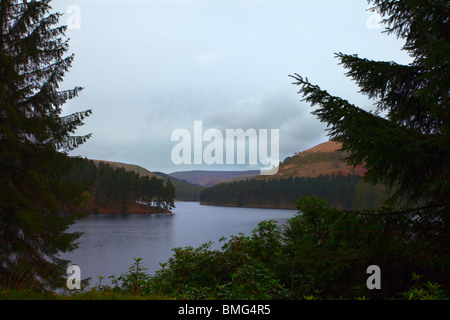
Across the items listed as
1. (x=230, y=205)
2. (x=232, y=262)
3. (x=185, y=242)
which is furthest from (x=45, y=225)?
(x=230, y=205)

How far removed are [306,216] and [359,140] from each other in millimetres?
4101

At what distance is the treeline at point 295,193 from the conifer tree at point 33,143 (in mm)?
79989

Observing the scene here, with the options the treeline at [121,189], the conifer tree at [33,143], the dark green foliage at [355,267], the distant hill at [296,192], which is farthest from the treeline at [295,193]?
the dark green foliage at [355,267]

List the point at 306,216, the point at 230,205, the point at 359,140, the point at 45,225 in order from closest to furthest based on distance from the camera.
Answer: the point at 359,140 < the point at 306,216 < the point at 45,225 < the point at 230,205

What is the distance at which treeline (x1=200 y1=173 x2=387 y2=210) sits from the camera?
91.7m

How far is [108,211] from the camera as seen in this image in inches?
3551

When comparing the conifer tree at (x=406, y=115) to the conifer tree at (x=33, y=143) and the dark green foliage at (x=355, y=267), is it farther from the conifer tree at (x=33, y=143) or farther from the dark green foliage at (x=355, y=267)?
the conifer tree at (x=33, y=143)

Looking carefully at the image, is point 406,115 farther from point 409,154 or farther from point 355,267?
point 355,267

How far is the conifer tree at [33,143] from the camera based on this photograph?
9.87m

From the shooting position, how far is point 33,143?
10844 mm

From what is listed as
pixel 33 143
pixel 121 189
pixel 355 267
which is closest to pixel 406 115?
pixel 355 267

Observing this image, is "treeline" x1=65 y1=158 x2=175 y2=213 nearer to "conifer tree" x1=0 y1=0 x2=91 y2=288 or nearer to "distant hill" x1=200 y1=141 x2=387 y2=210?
"distant hill" x1=200 y1=141 x2=387 y2=210

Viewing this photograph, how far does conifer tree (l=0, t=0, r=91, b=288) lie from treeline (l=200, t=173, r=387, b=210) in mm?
79989
